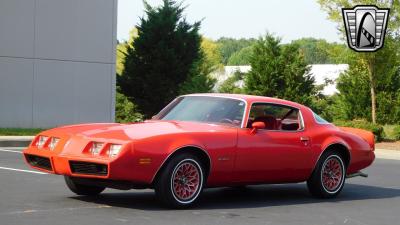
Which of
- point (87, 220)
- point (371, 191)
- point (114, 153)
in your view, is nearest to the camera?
point (87, 220)

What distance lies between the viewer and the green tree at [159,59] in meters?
38.4

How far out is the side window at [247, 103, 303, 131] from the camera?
10266 millimetres

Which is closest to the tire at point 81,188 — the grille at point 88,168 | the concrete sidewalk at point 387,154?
the grille at point 88,168

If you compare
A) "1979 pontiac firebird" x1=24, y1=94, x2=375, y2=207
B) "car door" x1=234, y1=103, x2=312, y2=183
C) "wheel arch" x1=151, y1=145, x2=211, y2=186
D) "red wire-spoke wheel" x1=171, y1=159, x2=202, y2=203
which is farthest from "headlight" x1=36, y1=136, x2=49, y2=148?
"car door" x1=234, y1=103, x2=312, y2=183

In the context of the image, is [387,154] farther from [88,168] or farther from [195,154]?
[88,168]

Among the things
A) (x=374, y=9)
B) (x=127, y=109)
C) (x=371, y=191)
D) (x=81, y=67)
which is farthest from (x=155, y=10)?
(x=371, y=191)

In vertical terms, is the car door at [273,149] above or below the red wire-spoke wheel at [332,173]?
above

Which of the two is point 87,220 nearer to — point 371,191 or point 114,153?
point 114,153

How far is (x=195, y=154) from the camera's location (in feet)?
29.9

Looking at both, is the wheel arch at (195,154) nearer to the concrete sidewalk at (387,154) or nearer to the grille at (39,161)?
the grille at (39,161)

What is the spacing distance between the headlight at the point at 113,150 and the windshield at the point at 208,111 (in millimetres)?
1569

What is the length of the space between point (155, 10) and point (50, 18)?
508 inches

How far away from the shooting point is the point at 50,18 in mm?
29094

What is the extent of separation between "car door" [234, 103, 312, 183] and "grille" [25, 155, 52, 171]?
2.31 m
